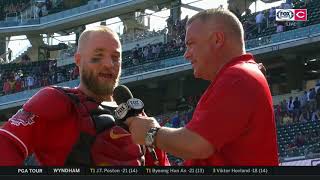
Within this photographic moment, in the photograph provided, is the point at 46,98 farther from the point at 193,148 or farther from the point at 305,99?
the point at 305,99

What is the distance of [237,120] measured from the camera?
7.32ft

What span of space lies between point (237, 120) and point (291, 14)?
1809cm

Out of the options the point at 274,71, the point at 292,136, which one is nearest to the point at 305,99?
the point at 292,136

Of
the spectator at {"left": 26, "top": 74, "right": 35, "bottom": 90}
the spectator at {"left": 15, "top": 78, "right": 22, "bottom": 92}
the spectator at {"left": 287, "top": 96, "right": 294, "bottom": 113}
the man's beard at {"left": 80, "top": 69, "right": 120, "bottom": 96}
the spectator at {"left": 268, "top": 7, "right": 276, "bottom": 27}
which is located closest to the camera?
the man's beard at {"left": 80, "top": 69, "right": 120, "bottom": 96}

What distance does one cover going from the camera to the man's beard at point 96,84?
2959 millimetres

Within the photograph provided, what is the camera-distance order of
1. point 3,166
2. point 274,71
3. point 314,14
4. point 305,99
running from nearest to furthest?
1. point 3,166
2. point 305,99
3. point 314,14
4. point 274,71

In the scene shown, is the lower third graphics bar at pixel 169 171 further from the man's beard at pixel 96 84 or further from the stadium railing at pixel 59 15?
the stadium railing at pixel 59 15

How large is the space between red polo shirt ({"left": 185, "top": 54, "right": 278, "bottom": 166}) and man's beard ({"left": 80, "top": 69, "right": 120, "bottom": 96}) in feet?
2.41

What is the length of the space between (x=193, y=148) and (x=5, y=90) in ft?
84.0

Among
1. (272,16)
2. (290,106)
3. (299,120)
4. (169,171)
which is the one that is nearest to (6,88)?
(272,16)

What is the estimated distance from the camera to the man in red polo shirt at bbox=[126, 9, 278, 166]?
7.33 ft

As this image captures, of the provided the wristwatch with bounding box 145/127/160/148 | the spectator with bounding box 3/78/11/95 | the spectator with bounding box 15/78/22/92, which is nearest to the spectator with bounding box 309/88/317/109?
the spectator with bounding box 15/78/22/92

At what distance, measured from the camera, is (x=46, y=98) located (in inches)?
106

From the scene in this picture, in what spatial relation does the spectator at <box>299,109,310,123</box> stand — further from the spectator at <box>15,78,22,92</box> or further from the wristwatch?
the wristwatch
